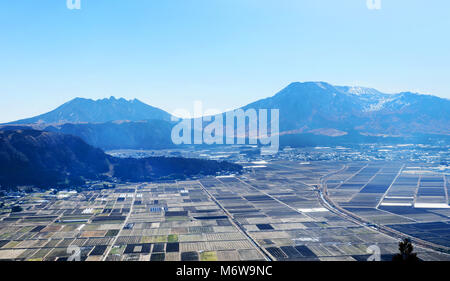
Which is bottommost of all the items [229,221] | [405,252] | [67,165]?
[229,221]

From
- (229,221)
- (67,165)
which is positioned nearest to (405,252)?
(229,221)

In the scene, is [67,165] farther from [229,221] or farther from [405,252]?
[405,252]

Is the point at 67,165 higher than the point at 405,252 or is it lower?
lower

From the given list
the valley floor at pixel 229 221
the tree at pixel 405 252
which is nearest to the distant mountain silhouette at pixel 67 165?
the valley floor at pixel 229 221

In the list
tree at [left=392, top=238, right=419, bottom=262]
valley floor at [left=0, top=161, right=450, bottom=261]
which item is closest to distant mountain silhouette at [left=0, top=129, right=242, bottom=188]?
valley floor at [left=0, top=161, right=450, bottom=261]

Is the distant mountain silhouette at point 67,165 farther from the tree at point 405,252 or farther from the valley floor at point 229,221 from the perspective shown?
the tree at point 405,252

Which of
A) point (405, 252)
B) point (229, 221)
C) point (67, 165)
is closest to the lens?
point (405, 252)

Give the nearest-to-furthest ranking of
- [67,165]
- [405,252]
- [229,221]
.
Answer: [405,252] → [229,221] → [67,165]
